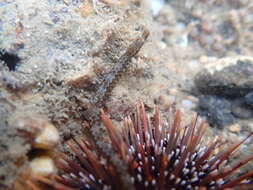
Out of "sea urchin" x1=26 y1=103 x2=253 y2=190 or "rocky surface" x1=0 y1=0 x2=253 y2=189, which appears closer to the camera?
"sea urchin" x1=26 y1=103 x2=253 y2=190

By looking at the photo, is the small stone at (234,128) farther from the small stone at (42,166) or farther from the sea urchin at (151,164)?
the small stone at (42,166)

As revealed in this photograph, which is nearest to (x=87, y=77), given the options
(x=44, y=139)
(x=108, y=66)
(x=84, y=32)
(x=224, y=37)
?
(x=108, y=66)

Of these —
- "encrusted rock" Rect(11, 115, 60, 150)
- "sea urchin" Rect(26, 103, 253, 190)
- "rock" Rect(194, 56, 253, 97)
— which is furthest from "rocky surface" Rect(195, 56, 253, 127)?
"encrusted rock" Rect(11, 115, 60, 150)

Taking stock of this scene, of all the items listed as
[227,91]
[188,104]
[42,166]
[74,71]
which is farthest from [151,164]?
[227,91]

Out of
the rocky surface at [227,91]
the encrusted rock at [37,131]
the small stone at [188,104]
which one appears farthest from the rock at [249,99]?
the encrusted rock at [37,131]

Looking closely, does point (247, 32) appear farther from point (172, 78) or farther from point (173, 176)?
point (173, 176)

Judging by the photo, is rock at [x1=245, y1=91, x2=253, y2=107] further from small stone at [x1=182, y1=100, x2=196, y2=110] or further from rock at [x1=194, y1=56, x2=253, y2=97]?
small stone at [x1=182, y1=100, x2=196, y2=110]
